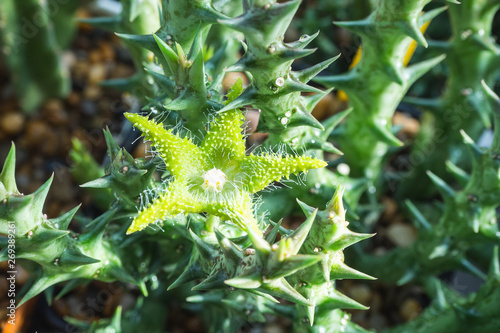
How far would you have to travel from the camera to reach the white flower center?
2.64ft

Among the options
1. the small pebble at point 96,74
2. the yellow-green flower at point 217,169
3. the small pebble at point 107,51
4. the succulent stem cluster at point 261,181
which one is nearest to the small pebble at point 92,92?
the small pebble at point 96,74

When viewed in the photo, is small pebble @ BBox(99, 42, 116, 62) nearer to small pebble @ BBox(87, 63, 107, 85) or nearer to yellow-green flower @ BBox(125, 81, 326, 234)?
small pebble @ BBox(87, 63, 107, 85)

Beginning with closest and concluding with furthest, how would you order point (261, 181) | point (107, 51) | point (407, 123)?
point (261, 181) → point (407, 123) → point (107, 51)

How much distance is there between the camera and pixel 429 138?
5.61 ft

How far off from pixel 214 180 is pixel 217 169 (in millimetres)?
39

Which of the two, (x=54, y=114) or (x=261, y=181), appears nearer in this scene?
(x=261, y=181)

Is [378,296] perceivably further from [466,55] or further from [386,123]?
[466,55]

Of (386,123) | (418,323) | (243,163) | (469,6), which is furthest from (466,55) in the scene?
(243,163)

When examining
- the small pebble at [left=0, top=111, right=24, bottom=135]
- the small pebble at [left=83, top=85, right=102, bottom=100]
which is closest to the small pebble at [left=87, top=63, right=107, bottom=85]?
the small pebble at [left=83, top=85, right=102, bottom=100]

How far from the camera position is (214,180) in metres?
0.81

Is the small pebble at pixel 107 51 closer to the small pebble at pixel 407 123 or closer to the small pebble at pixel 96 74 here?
the small pebble at pixel 96 74

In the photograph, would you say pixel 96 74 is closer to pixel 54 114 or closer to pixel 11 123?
pixel 54 114

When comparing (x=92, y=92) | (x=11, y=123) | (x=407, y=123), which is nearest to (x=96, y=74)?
(x=92, y=92)

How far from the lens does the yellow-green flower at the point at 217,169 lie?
771 millimetres
